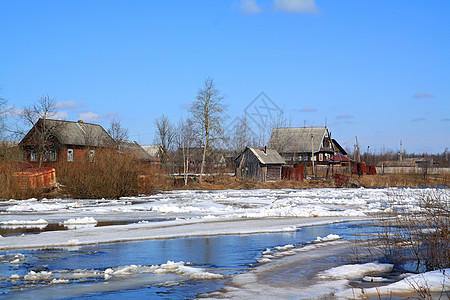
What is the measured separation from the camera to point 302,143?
3209 inches

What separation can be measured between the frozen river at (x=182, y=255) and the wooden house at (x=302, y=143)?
60.3 meters

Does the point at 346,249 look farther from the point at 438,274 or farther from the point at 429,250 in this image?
the point at 438,274

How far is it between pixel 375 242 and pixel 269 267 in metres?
4.21

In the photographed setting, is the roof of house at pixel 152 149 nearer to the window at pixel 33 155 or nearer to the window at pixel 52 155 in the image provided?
the window at pixel 52 155

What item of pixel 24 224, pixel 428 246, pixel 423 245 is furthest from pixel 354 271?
pixel 24 224

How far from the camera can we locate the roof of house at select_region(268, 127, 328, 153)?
266 ft

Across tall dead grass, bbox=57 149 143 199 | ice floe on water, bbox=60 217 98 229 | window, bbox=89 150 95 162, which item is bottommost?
ice floe on water, bbox=60 217 98 229

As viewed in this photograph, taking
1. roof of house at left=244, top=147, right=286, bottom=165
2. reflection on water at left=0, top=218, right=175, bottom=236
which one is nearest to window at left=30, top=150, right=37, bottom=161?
roof of house at left=244, top=147, right=286, bottom=165

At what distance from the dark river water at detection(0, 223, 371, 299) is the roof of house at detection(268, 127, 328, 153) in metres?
65.8

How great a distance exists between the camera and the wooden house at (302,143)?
265ft

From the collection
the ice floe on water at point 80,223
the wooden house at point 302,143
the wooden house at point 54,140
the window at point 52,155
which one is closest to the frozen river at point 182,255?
the ice floe on water at point 80,223

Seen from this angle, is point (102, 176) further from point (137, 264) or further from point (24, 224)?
point (137, 264)

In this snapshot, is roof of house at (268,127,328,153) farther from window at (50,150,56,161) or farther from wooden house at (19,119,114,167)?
window at (50,150,56,161)

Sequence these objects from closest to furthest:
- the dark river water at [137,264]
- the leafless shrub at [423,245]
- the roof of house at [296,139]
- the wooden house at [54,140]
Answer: the dark river water at [137,264] → the leafless shrub at [423,245] → the wooden house at [54,140] → the roof of house at [296,139]
